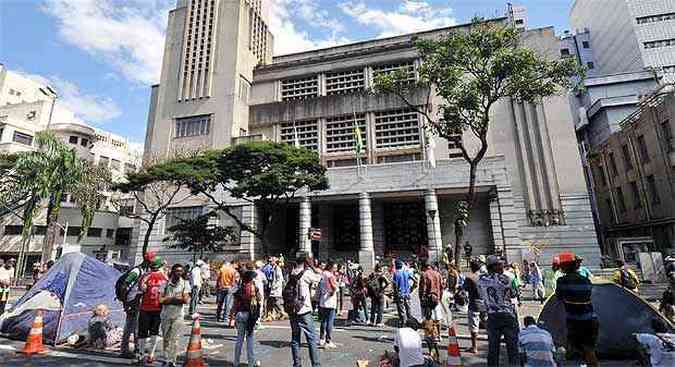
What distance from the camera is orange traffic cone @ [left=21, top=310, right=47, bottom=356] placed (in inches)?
258

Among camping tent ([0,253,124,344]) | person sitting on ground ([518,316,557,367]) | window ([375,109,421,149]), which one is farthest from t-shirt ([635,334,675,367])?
window ([375,109,421,149])

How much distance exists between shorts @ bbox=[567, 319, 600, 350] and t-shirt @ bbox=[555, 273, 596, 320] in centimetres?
7

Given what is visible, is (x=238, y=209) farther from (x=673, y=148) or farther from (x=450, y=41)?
(x=673, y=148)

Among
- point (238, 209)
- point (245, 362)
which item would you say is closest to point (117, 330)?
point (245, 362)

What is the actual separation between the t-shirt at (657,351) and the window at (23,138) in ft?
173

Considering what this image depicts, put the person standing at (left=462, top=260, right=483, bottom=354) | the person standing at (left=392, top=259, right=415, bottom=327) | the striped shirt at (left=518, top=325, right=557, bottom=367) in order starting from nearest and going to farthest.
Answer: the striped shirt at (left=518, top=325, right=557, bottom=367)
the person standing at (left=462, top=260, right=483, bottom=354)
the person standing at (left=392, top=259, right=415, bottom=327)

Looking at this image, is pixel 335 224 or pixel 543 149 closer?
pixel 543 149

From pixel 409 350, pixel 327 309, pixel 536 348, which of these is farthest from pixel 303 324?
pixel 536 348

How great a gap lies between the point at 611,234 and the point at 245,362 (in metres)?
35.0

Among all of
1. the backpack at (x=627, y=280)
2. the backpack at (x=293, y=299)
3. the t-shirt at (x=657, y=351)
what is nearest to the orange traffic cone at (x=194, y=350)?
the backpack at (x=293, y=299)

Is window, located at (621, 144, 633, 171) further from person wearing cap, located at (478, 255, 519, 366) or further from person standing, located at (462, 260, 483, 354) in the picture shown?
person wearing cap, located at (478, 255, 519, 366)

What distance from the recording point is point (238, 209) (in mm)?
25906

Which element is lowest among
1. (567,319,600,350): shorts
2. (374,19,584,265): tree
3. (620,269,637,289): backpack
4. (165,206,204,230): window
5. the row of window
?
(567,319,600,350): shorts

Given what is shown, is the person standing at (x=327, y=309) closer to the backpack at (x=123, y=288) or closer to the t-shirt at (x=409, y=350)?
the backpack at (x=123, y=288)
